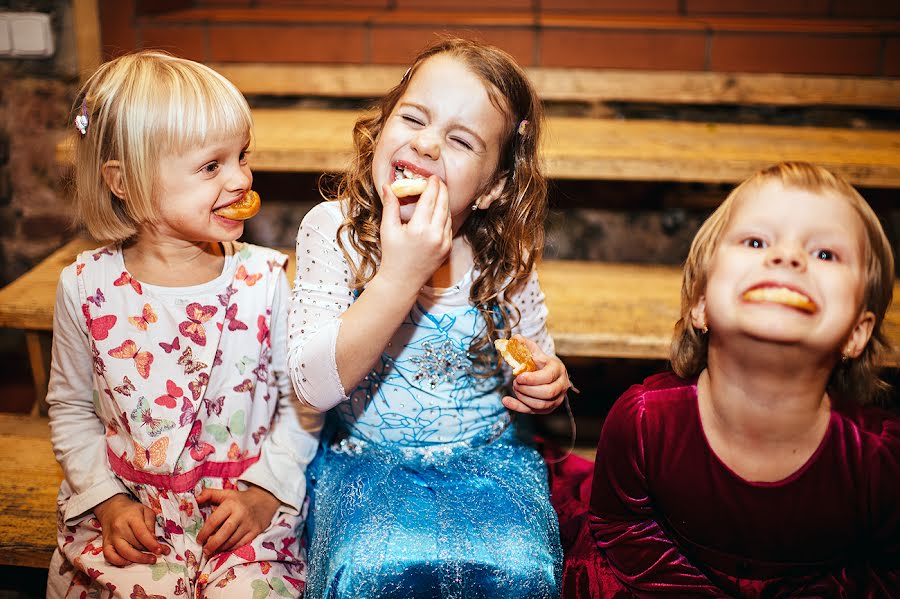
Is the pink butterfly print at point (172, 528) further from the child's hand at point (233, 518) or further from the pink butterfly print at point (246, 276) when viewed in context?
the pink butterfly print at point (246, 276)

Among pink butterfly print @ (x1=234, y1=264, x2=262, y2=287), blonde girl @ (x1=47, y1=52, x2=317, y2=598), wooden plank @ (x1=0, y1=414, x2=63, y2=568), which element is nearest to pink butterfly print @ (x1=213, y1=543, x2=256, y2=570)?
blonde girl @ (x1=47, y1=52, x2=317, y2=598)

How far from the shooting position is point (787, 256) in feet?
3.39

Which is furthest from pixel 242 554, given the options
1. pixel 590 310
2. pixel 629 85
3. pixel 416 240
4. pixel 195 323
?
pixel 629 85

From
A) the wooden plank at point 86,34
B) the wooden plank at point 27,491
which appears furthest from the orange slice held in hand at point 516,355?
the wooden plank at point 86,34

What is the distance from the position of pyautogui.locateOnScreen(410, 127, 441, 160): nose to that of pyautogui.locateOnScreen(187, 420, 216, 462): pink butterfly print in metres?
0.60

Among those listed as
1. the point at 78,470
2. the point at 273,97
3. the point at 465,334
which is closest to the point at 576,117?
the point at 273,97

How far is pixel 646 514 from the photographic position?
4.01ft

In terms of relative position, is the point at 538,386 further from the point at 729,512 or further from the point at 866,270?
the point at 866,270

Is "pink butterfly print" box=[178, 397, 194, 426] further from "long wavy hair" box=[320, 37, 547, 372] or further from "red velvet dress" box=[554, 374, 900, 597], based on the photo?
"red velvet dress" box=[554, 374, 900, 597]

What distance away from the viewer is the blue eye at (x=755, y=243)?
108cm

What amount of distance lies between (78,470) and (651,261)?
164 cm

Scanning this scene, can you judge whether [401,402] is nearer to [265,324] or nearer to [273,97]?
[265,324]

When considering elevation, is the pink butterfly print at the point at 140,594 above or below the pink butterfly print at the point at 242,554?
below

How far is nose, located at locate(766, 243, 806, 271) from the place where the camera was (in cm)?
103
